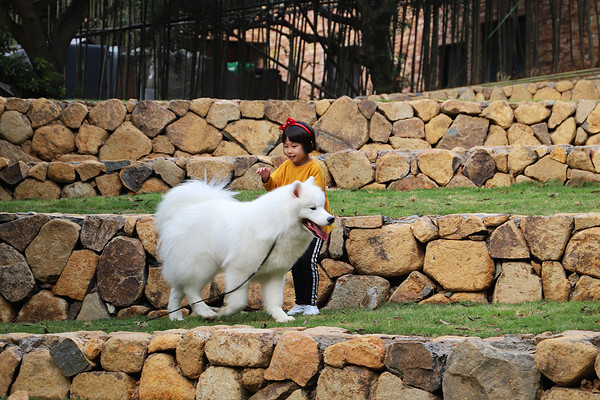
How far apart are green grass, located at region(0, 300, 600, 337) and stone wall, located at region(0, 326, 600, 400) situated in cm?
33

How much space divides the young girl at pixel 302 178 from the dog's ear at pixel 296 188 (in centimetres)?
63

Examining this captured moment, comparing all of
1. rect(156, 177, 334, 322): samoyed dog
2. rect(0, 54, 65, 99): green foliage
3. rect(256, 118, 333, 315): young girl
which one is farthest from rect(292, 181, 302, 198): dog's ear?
rect(0, 54, 65, 99): green foliage

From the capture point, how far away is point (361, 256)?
22.9ft

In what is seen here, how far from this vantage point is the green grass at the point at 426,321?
16.2 feet

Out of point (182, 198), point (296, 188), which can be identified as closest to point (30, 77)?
point (182, 198)

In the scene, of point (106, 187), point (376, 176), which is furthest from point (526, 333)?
point (106, 187)

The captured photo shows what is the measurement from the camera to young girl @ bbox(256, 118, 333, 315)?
6214 mm

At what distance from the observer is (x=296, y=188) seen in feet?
18.1

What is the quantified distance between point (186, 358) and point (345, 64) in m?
9.76

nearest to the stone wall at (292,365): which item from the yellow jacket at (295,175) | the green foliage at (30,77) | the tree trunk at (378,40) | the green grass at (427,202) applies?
the yellow jacket at (295,175)

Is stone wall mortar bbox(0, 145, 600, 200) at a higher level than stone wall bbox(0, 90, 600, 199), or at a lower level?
lower

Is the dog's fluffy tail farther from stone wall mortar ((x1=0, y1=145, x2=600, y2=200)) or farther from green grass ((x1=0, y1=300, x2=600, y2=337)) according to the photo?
stone wall mortar ((x1=0, y1=145, x2=600, y2=200))

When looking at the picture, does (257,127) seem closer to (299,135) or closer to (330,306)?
(330,306)

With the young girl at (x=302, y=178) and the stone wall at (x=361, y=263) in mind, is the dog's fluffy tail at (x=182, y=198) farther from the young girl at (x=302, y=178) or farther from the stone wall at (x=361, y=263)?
the stone wall at (x=361, y=263)
